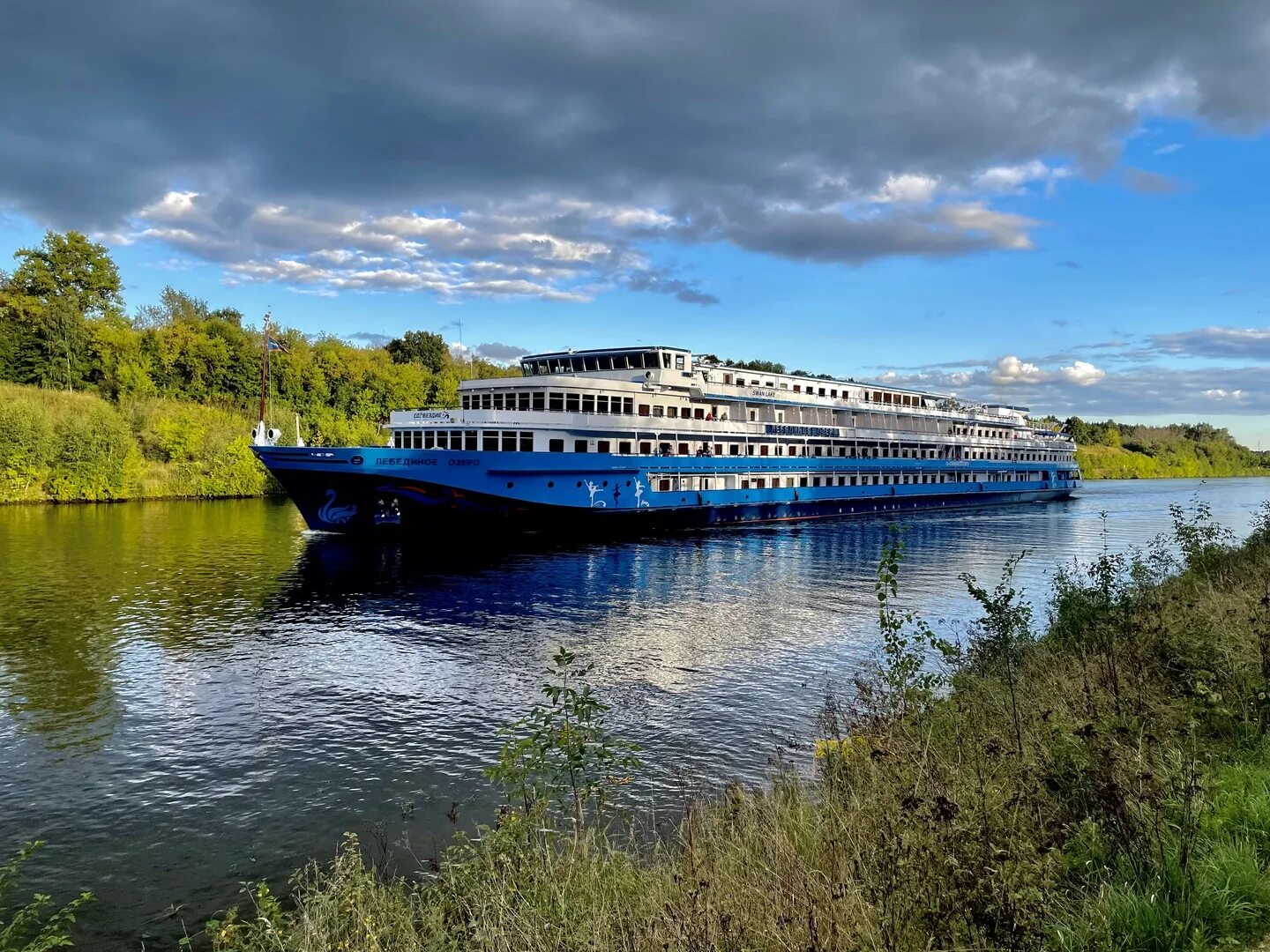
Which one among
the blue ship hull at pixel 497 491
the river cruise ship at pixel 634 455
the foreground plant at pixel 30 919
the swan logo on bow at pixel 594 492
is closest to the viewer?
the foreground plant at pixel 30 919

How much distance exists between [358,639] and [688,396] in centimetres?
3561

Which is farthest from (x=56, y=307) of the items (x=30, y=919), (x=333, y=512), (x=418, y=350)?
(x=30, y=919)

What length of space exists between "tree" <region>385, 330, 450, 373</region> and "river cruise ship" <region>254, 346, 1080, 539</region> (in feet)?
280

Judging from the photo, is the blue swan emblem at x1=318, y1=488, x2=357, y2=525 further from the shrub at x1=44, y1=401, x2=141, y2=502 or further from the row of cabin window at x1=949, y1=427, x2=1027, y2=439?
the row of cabin window at x1=949, y1=427, x2=1027, y2=439

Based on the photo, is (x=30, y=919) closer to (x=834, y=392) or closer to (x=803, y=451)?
(x=803, y=451)

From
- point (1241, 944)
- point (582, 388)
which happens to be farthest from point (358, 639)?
point (582, 388)

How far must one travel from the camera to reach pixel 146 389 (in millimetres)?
101375

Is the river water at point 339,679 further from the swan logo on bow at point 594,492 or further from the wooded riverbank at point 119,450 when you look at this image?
the wooded riverbank at point 119,450

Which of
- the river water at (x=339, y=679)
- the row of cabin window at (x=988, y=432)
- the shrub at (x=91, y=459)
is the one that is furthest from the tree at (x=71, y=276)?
the row of cabin window at (x=988, y=432)

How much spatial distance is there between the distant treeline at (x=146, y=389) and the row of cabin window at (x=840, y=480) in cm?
4757

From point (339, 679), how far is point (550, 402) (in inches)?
1158

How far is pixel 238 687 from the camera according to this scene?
19.9m

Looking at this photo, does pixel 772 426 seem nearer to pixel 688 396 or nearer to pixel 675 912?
pixel 688 396

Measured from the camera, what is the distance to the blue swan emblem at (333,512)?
44594mm
